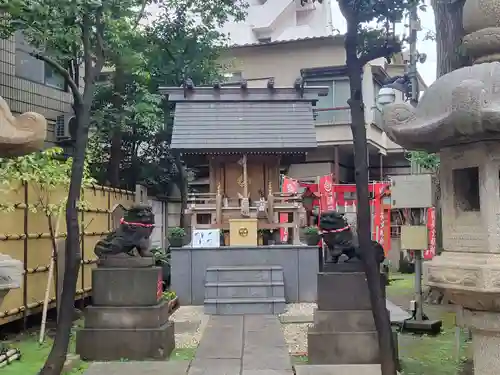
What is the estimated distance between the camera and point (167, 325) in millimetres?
8734

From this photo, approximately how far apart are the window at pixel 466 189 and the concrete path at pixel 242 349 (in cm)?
345

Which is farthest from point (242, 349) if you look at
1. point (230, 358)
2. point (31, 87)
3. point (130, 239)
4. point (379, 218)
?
point (379, 218)

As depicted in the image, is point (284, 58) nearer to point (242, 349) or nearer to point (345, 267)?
point (345, 267)

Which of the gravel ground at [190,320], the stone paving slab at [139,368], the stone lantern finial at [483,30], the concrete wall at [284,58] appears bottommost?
the gravel ground at [190,320]

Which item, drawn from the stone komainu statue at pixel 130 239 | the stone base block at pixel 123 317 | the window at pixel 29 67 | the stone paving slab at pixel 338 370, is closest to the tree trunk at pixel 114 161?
the window at pixel 29 67

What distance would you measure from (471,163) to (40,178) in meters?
7.12

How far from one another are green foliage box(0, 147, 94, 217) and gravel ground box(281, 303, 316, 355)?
4.70m

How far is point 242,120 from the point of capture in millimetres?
17562

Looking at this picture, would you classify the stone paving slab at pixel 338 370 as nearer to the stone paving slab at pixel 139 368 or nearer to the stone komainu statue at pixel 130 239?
the stone paving slab at pixel 139 368

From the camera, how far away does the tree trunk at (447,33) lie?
1031 cm

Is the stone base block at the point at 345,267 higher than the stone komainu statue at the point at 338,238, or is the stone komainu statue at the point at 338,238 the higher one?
the stone komainu statue at the point at 338,238

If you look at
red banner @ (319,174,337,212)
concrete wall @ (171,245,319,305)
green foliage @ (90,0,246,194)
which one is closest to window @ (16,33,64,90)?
green foliage @ (90,0,246,194)

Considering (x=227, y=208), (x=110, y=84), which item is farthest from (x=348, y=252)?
(x=110, y=84)

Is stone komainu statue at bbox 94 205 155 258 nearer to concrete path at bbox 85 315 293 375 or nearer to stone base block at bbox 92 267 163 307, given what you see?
stone base block at bbox 92 267 163 307
